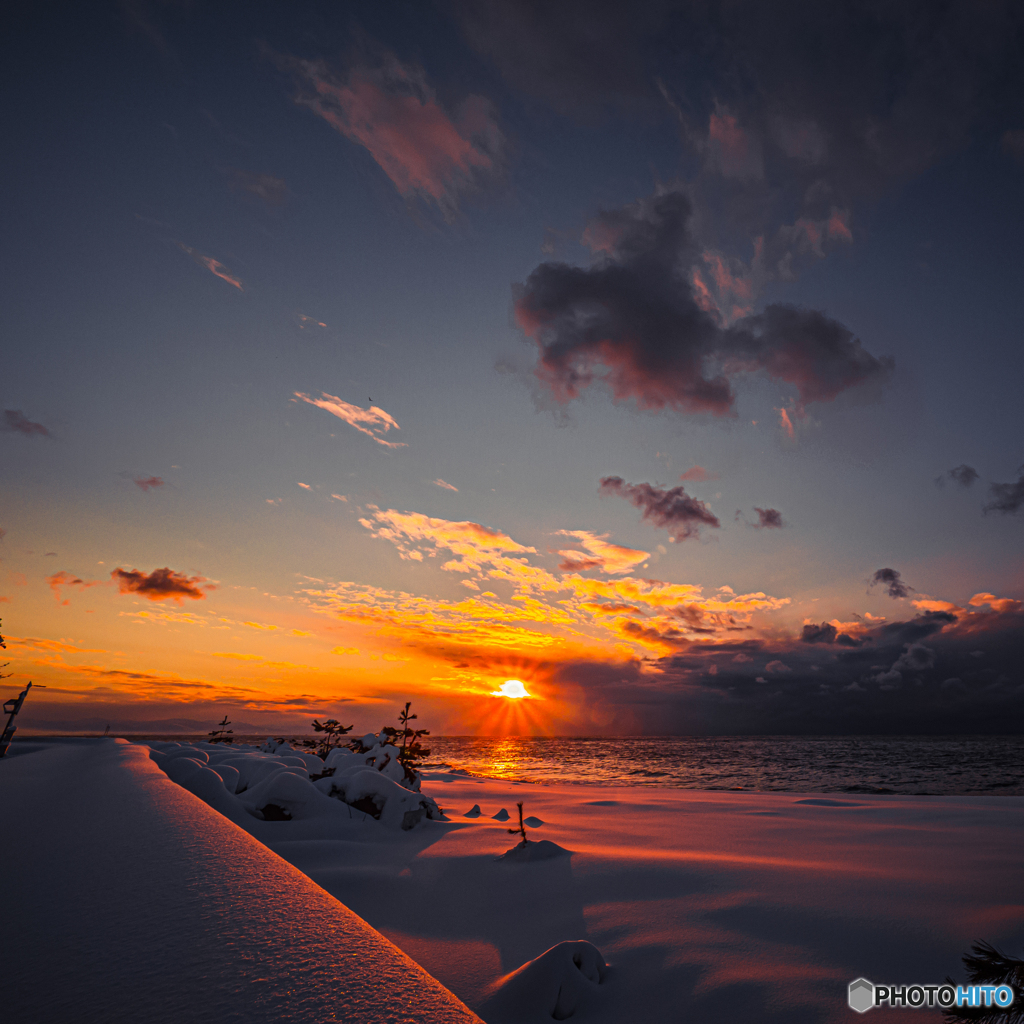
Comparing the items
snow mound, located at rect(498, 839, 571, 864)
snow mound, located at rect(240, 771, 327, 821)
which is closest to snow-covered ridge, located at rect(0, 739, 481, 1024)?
snow mound, located at rect(498, 839, 571, 864)

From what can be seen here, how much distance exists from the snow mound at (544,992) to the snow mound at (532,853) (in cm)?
347

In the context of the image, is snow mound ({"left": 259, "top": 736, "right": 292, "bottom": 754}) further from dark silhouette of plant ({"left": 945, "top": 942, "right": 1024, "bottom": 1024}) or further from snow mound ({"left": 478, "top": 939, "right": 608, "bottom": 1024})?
dark silhouette of plant ({"left": 945, "top": 942, "right": 1024, "bottom": 1024})

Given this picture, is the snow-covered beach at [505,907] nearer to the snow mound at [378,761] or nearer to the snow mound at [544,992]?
the snow mound at [544,992]

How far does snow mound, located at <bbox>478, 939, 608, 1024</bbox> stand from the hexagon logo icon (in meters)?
1.91

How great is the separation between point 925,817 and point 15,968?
1700cm

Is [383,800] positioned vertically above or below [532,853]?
below

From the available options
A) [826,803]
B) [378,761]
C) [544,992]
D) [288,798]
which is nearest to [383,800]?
[288,798]

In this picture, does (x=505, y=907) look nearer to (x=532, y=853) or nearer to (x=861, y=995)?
(x=532, y=853)

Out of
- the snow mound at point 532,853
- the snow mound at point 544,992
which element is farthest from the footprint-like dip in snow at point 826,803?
the snow mound at point 544,992

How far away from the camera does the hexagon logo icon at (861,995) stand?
142 inches

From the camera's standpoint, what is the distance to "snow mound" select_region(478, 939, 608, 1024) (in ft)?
12.0

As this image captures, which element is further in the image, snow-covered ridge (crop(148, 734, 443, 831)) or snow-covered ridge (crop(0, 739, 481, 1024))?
snow-covered ridge (crop(148, 734, 443, 831))

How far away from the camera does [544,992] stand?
12.1 feet

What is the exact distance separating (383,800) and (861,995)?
885 cm
